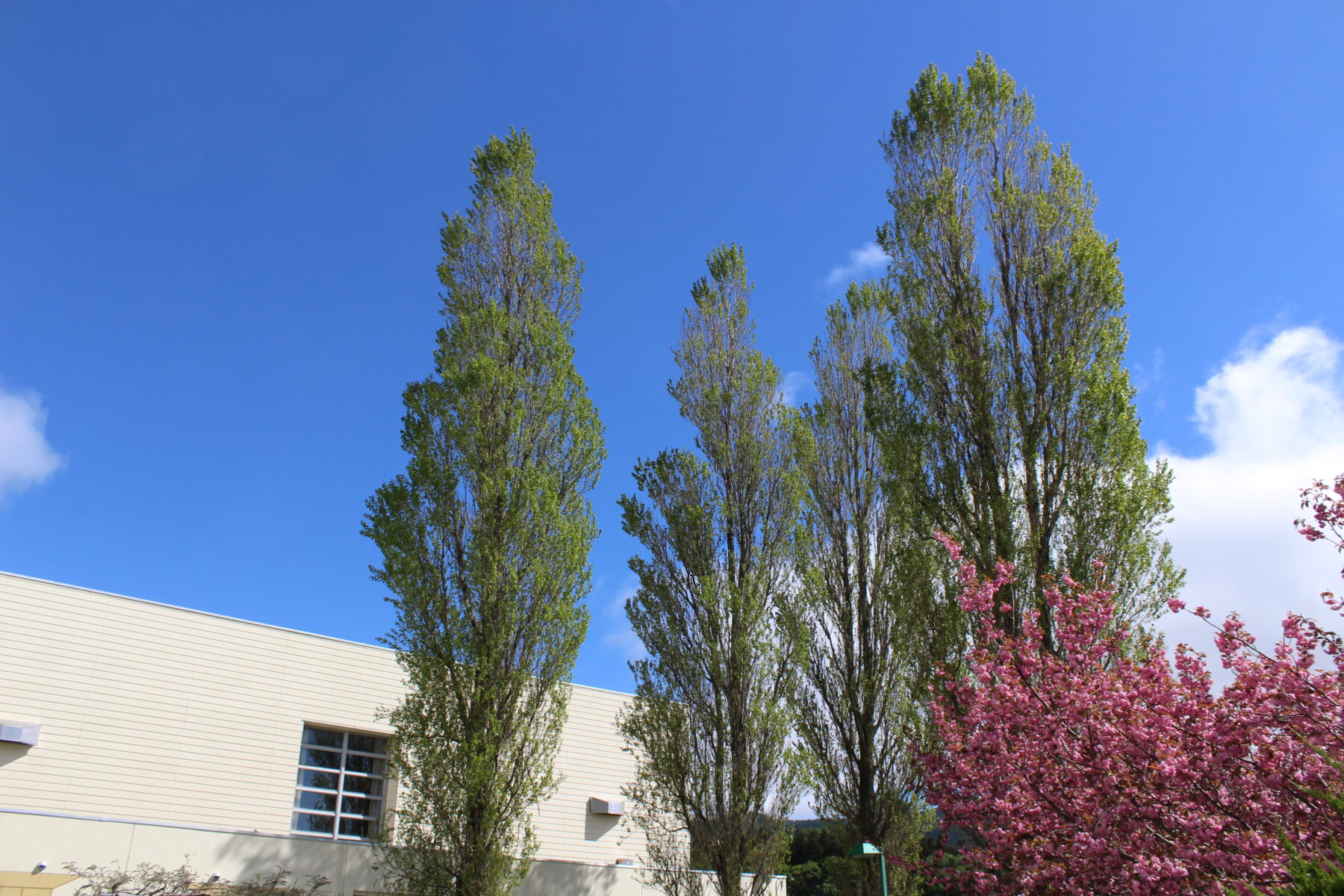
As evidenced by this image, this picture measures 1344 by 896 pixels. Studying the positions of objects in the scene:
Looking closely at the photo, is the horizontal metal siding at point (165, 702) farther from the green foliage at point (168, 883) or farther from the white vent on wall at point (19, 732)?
the green foliage at point (168, 883)

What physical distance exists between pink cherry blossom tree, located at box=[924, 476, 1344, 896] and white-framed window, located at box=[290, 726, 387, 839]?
1057cm

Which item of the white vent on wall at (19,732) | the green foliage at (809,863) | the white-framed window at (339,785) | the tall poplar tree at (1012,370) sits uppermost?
the tall poplar tree at (1012,370)

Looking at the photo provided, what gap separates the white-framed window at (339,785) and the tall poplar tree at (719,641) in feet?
16.1

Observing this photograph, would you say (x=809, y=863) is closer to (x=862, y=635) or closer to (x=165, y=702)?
(x=862, y=635)

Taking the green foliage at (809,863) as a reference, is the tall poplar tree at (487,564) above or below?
above

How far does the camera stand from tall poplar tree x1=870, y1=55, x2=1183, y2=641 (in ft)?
30.8

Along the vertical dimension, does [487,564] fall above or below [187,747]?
above

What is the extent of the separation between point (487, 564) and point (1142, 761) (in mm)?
7310

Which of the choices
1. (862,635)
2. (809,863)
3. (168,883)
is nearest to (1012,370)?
(862,635)

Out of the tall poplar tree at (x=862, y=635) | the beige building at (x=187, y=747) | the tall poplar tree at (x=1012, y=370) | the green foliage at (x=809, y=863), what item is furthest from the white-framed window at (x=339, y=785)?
the green foliage at (x=809, y=863)

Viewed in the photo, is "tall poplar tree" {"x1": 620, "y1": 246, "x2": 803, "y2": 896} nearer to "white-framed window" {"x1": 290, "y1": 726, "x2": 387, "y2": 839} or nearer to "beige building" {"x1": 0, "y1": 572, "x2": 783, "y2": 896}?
"beige building" {"x1": 0, "y1": 572, "x2": 783, "y2": 896}

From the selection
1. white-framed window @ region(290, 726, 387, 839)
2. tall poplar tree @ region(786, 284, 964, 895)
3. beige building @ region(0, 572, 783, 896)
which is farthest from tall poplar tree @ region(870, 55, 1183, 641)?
white-framed window @ region(290, 726, 387, 839)

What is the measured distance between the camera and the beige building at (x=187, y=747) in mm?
10281

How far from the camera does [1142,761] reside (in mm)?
5949
